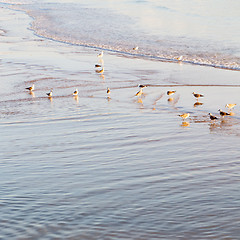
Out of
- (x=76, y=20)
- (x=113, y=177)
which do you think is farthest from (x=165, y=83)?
(x=76, y=20)

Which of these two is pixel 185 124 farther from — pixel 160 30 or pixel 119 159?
pixel 160 30

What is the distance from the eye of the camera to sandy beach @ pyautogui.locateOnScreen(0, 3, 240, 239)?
4.56 meters

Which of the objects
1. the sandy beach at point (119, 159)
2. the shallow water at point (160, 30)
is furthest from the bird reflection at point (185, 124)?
the shallow water at point (160, 30)

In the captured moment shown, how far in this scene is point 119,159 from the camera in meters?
6.63

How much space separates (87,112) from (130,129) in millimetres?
2010

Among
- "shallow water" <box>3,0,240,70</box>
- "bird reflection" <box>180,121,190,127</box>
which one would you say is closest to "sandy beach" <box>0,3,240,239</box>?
"bird reflection" <box>180,121,190,127</box>

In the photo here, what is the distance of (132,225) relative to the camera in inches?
178

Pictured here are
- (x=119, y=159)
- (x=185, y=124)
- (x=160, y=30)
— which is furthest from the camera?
(x=160, y=30)

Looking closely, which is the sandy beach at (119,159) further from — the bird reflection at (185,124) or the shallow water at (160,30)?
the shallow water at (160,30)

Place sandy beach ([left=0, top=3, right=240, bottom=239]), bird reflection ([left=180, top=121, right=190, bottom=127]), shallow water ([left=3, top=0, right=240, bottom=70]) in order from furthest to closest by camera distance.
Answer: shallow water ([left=3, top=0, right=240, bottom=70]), bird reflection ([left=180, top=121, right=190, bottom=127]), sandy beach ([left=0, top=3, right=240, bottom=239])

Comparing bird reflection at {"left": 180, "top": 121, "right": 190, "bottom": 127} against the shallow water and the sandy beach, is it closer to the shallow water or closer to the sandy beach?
the sandy beach

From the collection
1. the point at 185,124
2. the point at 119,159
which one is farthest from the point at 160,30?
the point at 119,159

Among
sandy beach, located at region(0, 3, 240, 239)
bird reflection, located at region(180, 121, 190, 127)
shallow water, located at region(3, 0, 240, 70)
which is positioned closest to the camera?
sandy beach, located at region(0, 3, 240, 239)

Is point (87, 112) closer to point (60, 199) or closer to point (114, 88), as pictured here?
point (114, 88)
